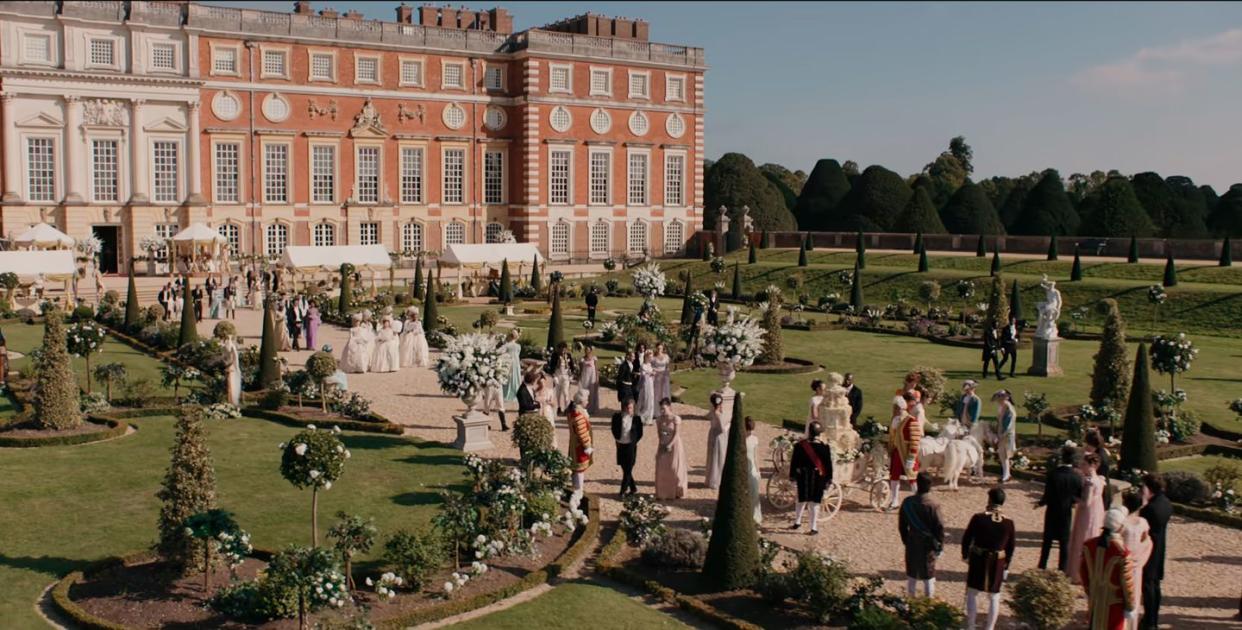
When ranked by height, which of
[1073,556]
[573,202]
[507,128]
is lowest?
[1073,556]

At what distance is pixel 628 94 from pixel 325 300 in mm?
28865

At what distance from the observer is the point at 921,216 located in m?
59.2

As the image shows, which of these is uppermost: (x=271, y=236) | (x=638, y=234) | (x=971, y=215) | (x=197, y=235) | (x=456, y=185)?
(x=456, y=185)

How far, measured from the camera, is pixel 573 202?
61.6 meters

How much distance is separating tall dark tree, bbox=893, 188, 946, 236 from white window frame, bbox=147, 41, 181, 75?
3659cm

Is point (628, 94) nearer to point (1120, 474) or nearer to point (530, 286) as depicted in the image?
point (530, 286)

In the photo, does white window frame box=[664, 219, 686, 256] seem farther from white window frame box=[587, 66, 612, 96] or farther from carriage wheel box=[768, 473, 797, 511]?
carriage wheel box=[768, 473, 797, 511]

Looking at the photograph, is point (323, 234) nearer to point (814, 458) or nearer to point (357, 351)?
point (357, 351)

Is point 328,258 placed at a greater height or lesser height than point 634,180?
lesser

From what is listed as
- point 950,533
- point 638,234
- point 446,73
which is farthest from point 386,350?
point 638,234

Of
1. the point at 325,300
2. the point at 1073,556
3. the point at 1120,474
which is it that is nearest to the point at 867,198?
the point at 325,300

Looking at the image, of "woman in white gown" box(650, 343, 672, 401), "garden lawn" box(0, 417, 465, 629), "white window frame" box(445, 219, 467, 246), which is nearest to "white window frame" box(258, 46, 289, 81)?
"white window frame" box(445, 219, 467, 246)

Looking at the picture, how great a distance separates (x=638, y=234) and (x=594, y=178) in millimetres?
4275

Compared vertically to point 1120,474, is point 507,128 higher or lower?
higher
